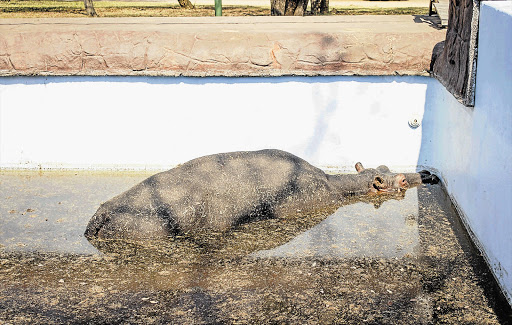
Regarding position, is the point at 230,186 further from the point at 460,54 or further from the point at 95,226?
the point at 460,54

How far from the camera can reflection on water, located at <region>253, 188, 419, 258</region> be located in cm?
509

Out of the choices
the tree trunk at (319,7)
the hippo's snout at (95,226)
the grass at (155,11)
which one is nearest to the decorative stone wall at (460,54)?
the hippo's snout at (95,226)

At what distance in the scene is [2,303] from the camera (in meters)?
4.25

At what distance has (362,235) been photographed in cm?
544

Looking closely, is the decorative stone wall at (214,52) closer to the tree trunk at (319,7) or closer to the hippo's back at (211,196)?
the hippo's back at (211,196)

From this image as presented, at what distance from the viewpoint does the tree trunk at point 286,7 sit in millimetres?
12383

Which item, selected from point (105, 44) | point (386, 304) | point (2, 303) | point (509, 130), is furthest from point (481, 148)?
point (105, 44)

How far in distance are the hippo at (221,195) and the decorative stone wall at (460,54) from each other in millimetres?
1205

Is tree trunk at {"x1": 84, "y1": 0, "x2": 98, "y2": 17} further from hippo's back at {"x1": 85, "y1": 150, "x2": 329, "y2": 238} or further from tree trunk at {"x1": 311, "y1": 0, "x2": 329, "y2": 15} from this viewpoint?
hippo's back at {"x1": 85, "y1": 150, "x2": 329, "y2": 238}

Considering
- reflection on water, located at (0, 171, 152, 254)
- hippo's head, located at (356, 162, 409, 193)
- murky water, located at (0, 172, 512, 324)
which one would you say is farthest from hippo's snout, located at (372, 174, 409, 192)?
reflection on water, located at (0, 171, 152, 254)

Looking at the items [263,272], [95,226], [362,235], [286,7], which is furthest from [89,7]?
[263,272]

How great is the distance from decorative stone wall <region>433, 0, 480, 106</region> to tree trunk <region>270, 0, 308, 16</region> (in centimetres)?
609

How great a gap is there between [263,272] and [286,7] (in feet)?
28.3

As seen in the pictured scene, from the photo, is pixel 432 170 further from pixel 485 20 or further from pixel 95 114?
pixel 95 114
